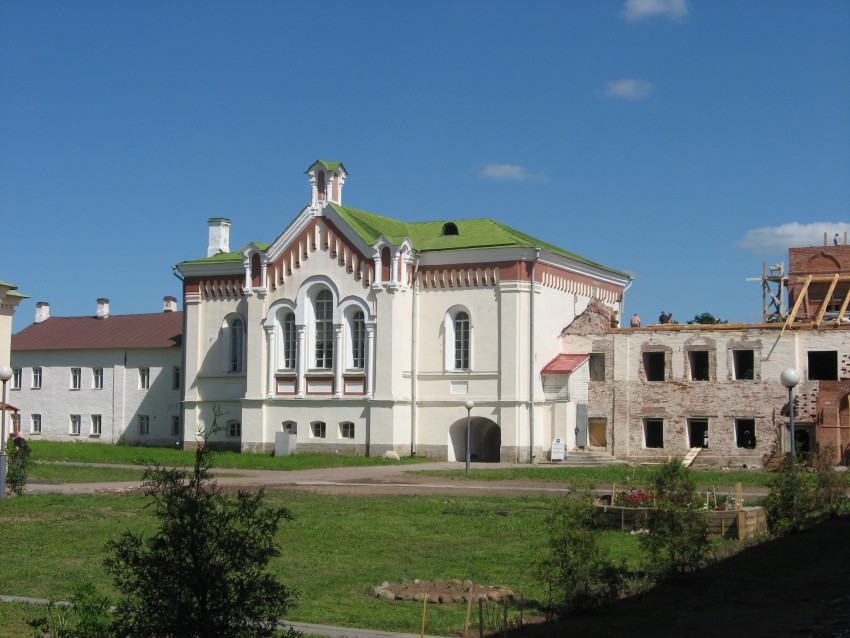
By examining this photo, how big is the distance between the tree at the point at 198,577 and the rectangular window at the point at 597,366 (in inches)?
1413

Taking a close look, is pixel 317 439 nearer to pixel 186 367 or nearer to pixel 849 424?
pixel 186 367

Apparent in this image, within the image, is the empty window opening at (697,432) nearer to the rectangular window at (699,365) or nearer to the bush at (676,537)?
the rectangular window at (699,365)

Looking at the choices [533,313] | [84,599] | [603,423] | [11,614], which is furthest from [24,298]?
[84,599]

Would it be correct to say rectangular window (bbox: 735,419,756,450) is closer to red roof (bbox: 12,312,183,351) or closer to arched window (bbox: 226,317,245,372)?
arched window (bbox: 226,317,245,372)

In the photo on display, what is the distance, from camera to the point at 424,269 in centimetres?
4500

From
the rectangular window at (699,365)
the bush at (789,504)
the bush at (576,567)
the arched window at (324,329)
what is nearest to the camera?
the bush at (576,567)

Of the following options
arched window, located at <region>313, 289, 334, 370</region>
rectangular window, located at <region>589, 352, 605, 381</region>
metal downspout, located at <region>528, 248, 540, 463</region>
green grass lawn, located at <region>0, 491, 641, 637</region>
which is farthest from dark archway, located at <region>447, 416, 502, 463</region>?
green grass lawn, located at <region>0, 491, 641, 637</region>

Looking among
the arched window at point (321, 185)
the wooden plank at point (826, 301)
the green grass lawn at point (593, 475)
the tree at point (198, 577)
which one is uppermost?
the arched window at point (321, 185)

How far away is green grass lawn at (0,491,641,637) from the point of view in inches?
558

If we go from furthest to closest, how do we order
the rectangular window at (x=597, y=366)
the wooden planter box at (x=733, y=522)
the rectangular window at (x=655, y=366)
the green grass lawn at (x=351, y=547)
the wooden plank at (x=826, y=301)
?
the rectangular window at (x=597, y=366) < the rectangular window at (x=655, y=366) < the wooden plank at (x=826, y=301) < the wooden planter box at (x=733, y=522) < the green grass lawn at (x=351, y=547)

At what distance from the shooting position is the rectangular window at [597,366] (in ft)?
145

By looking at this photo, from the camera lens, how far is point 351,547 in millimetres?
19141

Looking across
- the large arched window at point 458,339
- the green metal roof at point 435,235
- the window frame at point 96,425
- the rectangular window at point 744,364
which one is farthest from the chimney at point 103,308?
the rectangular window at point 744,364

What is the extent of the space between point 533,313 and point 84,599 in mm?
33716
